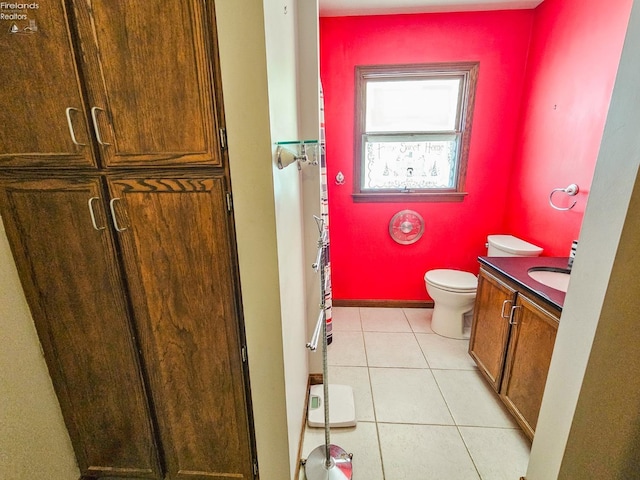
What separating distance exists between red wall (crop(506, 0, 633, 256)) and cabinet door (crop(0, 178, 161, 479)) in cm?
253

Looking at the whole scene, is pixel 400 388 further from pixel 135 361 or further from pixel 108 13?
pixel 108 13

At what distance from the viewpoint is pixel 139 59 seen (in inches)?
31.1

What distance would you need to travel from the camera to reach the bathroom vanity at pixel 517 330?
1.30 m

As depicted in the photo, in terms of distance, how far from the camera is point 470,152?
96.0 inches

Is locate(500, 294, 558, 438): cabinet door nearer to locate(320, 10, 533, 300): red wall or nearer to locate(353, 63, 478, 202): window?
locate(320, 10, 533, 300): red wall

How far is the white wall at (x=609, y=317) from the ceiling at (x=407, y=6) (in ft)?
5.69

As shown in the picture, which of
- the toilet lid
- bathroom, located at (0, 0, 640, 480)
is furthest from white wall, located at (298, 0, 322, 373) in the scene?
the toilet lid

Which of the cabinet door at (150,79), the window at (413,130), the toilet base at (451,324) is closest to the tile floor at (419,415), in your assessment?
the toilet base at (451,324)

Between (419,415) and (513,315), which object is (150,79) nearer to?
(513,315)

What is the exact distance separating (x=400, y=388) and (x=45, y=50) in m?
2.27

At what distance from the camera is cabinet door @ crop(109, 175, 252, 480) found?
90 cm

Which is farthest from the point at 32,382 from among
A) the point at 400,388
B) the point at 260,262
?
the point at 400,388

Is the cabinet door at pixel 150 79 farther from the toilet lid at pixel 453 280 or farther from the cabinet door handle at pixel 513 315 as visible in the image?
the toilet lid at pixel 453 280

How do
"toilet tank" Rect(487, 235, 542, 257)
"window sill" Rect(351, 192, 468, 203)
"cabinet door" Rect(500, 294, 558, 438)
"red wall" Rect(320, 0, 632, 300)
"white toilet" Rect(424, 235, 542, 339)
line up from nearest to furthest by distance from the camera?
"cabinet door" Rect(500, 294, 558, 438) → "red wall" Rect(320, 0, 632, 300) → "toilet tank" Rect(487, 235, 542, 257) → "white toilet" Rect(424, 235, 542, 339) → "window sill" Rect(351, 192, 468, 203)
